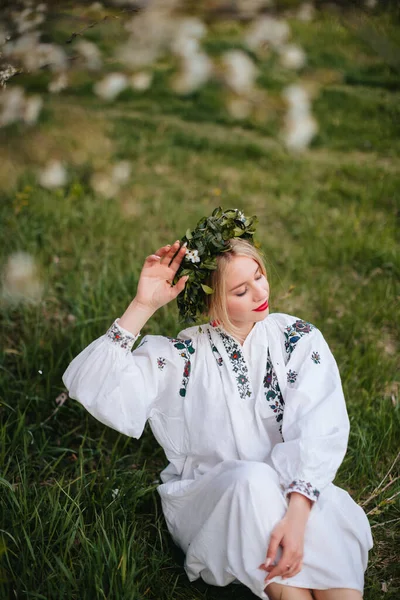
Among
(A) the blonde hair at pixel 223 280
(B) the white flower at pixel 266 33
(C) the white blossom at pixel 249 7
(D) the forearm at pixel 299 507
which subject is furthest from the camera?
(A) the blonde hair at pixel 223 280

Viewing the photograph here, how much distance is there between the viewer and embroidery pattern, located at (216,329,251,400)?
1.97 m

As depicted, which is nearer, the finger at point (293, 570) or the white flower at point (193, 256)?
the finger at point (293, 570)

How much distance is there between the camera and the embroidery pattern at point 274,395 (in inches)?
77.7

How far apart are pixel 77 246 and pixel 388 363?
194 cm

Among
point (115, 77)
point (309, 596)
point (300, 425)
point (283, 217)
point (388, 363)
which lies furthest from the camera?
point (283, 217)

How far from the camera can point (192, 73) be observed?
147 cm

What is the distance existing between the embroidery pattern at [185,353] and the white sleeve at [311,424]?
1.10ft

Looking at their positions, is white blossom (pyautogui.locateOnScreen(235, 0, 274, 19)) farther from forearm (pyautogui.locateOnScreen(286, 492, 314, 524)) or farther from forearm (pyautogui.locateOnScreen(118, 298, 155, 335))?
forearm (pyautogui.locateOnScreen(286, 492, 314, 524))

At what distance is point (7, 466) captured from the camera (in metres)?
2.17

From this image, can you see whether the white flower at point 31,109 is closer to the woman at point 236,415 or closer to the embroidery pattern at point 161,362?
the woman at point 236,415

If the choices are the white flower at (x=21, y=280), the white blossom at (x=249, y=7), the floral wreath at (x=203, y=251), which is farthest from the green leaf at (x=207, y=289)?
the white flower at (x=21, y=280)

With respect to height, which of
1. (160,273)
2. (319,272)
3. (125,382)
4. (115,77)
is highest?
(115,77)

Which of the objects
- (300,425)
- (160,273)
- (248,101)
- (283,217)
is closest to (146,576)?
(300,425)

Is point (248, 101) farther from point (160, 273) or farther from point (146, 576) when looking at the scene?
point (146, 576)
